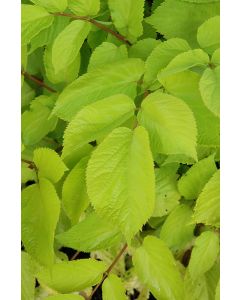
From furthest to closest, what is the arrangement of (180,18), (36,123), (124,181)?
1. (36,123)
2. (180,18)
3. (124,181)

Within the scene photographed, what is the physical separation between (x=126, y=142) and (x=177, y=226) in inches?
7.1

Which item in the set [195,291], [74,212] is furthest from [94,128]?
[195,291]

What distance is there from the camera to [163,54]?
0.52m

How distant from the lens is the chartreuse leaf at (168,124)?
1.50ft

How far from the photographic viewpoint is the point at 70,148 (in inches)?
18.8

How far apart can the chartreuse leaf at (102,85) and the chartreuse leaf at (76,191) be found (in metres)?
0.07

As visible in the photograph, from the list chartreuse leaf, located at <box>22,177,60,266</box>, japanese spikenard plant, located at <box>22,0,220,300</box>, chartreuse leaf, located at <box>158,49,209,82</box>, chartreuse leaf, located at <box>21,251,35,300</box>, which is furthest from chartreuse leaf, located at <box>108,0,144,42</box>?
chartreuse leaf, located at <box>21,251,35,300</box>

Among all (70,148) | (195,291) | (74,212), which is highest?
(70,148)

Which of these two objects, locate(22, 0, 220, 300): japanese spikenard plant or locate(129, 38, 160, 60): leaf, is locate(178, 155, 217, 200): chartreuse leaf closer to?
locate(22, 0, 220, 300): japanese spikenard plant

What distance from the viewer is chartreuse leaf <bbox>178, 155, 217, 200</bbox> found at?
0.57 metres

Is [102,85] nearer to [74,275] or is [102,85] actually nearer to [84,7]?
[84,7]

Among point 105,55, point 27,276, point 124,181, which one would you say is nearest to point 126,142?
point 124,181

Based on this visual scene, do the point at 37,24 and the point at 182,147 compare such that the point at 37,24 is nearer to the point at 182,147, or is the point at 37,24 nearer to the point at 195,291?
the point at 182,147

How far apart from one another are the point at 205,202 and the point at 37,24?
26 cm
